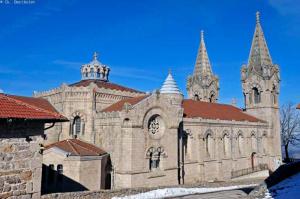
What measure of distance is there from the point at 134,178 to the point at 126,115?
17.3 feet

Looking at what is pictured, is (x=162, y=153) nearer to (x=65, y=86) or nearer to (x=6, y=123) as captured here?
(x=65, y=86)

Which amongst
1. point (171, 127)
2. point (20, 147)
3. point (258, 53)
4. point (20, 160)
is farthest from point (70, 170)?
point (258, 53)

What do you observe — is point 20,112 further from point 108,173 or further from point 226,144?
point 226,144

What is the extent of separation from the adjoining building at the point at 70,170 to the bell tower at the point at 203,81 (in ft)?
103

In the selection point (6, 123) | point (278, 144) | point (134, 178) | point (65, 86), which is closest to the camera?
point (6, 123)

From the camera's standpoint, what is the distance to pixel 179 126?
3253 centimetres

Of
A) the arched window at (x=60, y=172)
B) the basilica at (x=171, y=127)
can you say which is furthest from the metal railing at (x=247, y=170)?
the arched window at (x=60, y=172)

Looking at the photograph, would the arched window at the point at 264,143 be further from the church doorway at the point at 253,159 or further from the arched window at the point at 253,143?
the church doorway at the point at 253,159

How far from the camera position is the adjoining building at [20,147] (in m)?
12.2

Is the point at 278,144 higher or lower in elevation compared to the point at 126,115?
lower

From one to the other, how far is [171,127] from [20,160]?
18891 millimetres

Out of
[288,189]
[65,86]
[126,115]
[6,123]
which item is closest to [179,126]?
A: [126,115]

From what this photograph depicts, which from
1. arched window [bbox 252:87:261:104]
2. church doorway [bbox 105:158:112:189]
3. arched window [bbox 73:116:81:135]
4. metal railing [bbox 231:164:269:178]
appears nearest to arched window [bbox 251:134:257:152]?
metal railing [bbox 231:164:269:178]

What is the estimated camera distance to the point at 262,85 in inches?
1953
